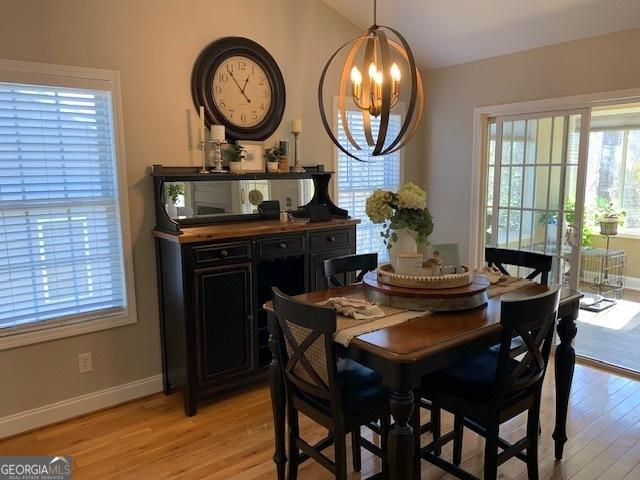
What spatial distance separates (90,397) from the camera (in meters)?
3.13

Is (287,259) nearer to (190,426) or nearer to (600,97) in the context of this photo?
(190,426)

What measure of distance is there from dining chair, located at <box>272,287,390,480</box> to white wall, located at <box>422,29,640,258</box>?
8.85ft

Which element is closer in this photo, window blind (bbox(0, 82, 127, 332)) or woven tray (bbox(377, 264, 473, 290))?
woven tray (bbox(377, 264, 473, 290))

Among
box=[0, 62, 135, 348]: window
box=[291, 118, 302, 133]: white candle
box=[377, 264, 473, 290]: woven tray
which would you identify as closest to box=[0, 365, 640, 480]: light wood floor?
box=[0, 62, 135, 348]: window

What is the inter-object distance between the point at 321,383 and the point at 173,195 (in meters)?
1.82

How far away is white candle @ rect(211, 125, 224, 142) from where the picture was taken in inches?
128

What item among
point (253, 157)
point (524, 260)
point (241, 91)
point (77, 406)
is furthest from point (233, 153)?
point (524, 260)

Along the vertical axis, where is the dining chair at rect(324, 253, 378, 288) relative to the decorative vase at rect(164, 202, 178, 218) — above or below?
below

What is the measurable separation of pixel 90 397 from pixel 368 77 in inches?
102

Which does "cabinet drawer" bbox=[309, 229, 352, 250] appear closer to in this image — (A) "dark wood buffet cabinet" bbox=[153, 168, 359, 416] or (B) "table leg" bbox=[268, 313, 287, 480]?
(A) "dark wood buffet cabinet" bbox=[153, 168, 359, 416]

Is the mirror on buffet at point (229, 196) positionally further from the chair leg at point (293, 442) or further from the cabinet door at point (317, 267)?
the chair leg at point (293, 442)

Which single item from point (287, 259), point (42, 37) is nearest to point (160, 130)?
point (42, 37)

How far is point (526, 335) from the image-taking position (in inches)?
78.5

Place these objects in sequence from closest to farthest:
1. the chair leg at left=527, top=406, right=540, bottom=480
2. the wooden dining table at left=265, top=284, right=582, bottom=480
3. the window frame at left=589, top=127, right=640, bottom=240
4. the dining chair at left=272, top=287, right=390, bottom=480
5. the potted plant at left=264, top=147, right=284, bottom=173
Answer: the wooden dining table at left=265, top=284, right=582, bottom=480, the dining chair at left=272, top=287, right=390, bottom=480, the chair leg at left=527, top=406, right=540, bottom=480, the potted plant at left=264, top=147, right=284, bottom=173, the window frame at left=589, top=127, right=640, bottom=240
